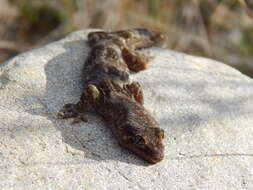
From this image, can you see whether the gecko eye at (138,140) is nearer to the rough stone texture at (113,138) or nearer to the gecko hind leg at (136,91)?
the rough stone texture at (113,138)

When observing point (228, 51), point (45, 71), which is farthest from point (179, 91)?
point (228, 51)

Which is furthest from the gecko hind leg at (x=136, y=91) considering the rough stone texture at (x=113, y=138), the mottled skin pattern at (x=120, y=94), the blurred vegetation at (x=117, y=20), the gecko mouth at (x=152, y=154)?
the blurred vegetation at (x=117, y=20)

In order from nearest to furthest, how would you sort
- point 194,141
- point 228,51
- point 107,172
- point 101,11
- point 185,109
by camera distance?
point 107,172 < point 194,141 < point 185,109 < point 101,11 < point 228,51

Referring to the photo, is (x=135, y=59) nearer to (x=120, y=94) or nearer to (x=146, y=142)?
(x=120, y=94)

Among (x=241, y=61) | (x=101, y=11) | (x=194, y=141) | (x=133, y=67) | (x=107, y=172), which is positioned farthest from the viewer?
(x=241, y=61)

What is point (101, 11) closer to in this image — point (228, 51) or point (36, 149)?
point (228, 51)

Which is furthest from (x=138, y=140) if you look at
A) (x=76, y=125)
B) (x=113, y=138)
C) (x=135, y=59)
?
(x=135, y=59)

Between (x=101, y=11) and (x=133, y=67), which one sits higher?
(x=133, y=67)
